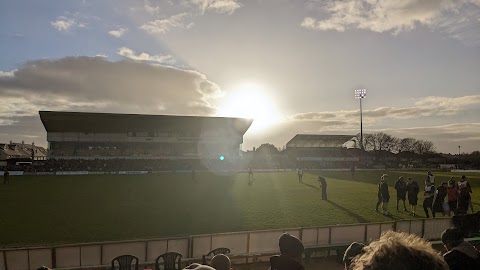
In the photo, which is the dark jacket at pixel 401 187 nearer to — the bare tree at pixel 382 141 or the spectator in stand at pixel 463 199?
the spectator in stand at pixel 463 199

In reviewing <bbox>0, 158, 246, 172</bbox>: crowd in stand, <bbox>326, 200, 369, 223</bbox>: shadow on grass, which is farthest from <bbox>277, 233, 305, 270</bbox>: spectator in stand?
<bbox>0, 158, 246, 172</bbox>: crowd in stand

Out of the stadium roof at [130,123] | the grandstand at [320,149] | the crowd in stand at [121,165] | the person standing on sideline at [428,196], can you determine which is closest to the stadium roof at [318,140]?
the grandstand at [320,149]

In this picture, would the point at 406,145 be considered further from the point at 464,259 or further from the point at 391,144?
the point at 464,259

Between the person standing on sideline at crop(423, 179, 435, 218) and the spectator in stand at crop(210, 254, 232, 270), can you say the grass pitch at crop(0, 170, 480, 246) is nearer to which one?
the person standing on sideline at crop(423, 179, 435, 218)

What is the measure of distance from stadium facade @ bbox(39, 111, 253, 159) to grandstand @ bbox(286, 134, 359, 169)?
44.2 ft

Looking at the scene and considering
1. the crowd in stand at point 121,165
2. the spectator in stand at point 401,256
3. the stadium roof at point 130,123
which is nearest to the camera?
the spectator in stand at point 401,256

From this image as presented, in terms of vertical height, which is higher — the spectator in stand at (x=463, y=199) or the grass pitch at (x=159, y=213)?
the spectator in stand at (x=463, y=199)

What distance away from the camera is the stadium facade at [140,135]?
6788cm

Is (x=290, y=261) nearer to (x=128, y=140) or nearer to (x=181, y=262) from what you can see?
(x=181, y=262)

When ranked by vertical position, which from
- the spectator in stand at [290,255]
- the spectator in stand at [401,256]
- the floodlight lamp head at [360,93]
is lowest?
the spectator in stand at [290,255]

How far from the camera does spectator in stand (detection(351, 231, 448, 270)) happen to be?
6.50 feet

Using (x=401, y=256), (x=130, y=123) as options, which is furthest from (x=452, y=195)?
(x=130, y=123)

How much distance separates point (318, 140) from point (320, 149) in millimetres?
3676

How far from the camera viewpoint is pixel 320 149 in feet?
278
